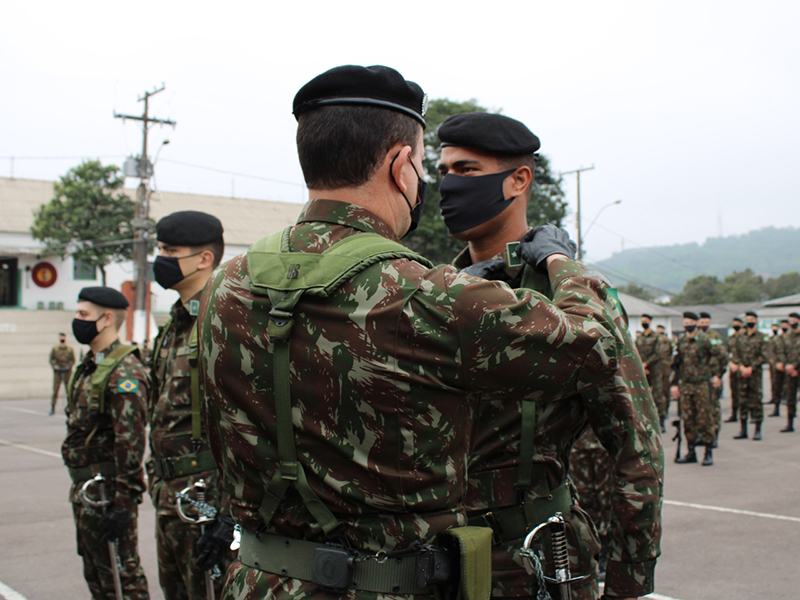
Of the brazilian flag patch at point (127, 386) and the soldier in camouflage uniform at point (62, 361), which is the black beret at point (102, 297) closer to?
the brazilian flag patch at point (127, 386)

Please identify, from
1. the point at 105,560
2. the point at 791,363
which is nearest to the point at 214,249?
the point at 105,560

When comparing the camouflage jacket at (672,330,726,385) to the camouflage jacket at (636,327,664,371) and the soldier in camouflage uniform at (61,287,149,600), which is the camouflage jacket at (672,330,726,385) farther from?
the soldier in camouflage uniform at (61,287,149,600)

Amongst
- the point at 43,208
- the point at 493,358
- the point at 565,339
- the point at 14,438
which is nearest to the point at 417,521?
the point at 493,358

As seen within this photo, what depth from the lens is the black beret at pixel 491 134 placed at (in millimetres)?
2438

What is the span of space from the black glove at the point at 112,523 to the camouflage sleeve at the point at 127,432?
39 millimetres

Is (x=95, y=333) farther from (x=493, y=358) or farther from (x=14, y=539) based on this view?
(x=493, y=358)

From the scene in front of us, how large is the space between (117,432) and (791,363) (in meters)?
13.6

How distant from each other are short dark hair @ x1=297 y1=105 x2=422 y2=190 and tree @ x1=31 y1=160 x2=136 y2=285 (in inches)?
1094

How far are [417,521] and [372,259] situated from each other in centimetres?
53

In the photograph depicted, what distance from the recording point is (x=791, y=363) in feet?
45.9

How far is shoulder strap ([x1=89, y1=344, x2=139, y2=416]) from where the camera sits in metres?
4.10

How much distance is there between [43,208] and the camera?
28.0 meters

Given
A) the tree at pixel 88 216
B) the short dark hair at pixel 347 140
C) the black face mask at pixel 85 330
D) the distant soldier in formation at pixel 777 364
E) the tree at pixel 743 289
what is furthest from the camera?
the tree at pixel 743 289

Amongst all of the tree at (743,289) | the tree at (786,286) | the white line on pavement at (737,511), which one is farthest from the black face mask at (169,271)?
the tree at (786,286)
